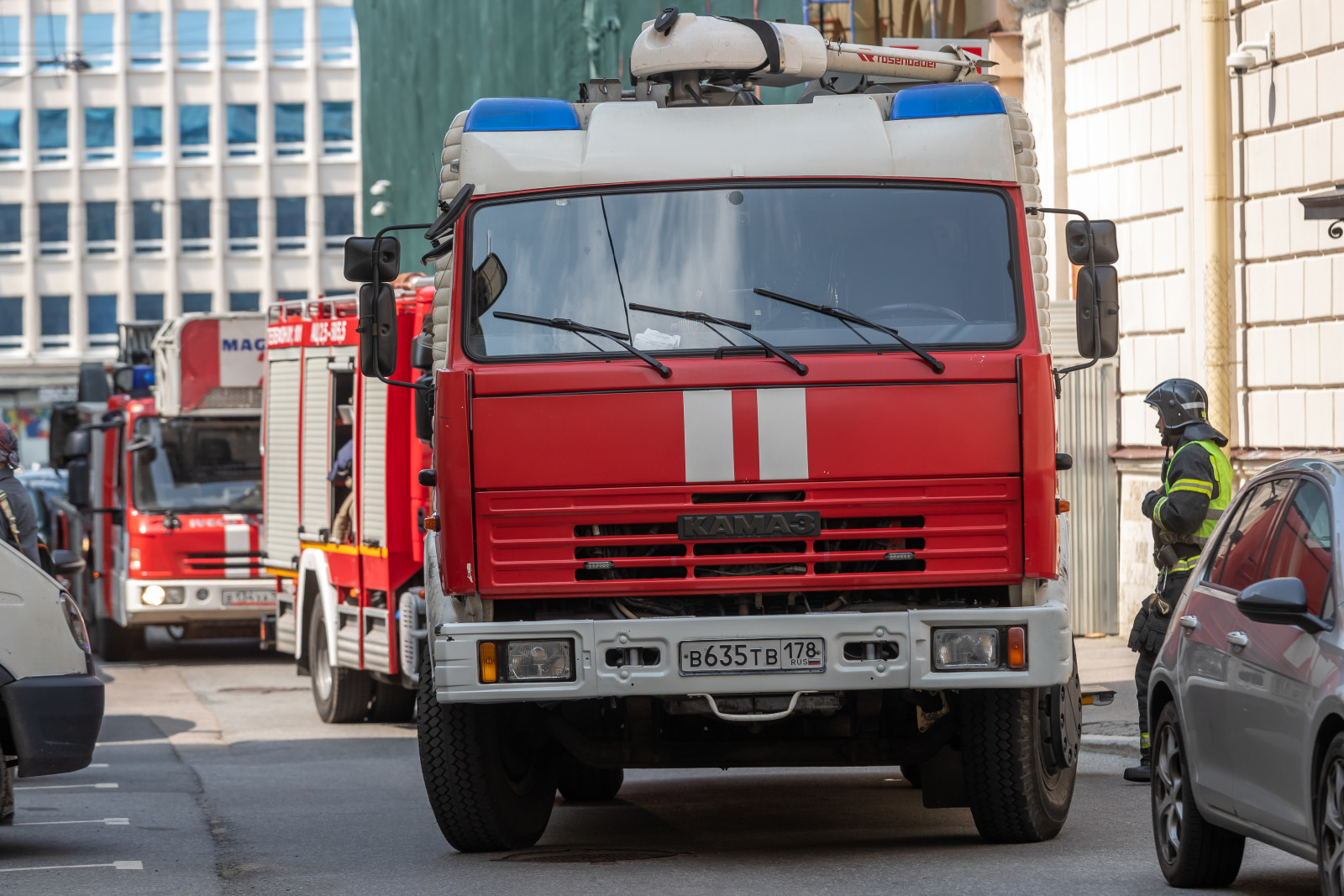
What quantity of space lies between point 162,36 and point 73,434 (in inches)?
1874

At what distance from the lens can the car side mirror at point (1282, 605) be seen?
237 inches

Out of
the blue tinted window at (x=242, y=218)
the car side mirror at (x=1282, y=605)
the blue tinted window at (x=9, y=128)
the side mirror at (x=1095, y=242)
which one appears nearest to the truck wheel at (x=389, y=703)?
the side mirror at (x=1095, y=242)

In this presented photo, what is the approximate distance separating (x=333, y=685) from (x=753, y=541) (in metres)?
8.10

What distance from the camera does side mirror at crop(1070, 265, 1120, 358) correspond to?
824 centimetres

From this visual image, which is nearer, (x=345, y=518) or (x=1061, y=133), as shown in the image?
(x=345, y=518)

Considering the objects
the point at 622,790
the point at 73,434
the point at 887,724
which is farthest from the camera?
the point at 73,434

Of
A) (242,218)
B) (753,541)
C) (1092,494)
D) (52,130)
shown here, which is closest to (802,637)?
(753,541)

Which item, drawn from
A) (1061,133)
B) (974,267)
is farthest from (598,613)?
(1061,133)

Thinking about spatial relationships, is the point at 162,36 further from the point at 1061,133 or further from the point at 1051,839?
the point at 1051,839

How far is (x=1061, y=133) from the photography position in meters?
19.8

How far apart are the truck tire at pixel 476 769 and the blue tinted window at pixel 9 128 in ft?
200

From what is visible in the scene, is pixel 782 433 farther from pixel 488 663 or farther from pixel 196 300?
pixel 196 300

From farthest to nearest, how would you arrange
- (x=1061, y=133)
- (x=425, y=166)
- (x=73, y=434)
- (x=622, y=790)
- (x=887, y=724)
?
1. (x=425, y=166)
2. (x=73, y=434)
3. (x=1061, y=133)
4. (x=622, y=790)
5. (x=887, y=724)

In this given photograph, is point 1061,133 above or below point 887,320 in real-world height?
above
